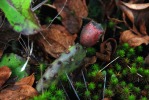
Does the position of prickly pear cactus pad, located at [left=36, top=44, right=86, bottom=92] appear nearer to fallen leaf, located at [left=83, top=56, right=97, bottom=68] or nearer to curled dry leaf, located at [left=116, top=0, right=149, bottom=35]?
fallen leaf, located at [left=83, top=56, right=97, bottom=68]

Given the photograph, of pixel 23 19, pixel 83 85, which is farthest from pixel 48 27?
pixel 83 85

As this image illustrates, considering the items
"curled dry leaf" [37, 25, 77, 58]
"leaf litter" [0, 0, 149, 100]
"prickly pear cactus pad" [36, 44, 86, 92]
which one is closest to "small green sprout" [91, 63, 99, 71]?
"leaf litter" [0, 0, 149, 100]

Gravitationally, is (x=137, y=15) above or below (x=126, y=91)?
above

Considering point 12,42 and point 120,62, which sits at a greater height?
point 12,42

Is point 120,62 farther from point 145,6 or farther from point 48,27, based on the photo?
point 48,27

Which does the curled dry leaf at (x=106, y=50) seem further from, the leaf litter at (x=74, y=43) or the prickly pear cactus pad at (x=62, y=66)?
the prickly pear cactus pad at (x=62, y=66)

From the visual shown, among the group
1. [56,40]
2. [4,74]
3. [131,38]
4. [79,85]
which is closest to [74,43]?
[56,40]

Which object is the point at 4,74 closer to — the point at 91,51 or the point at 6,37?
the point at 6,37
